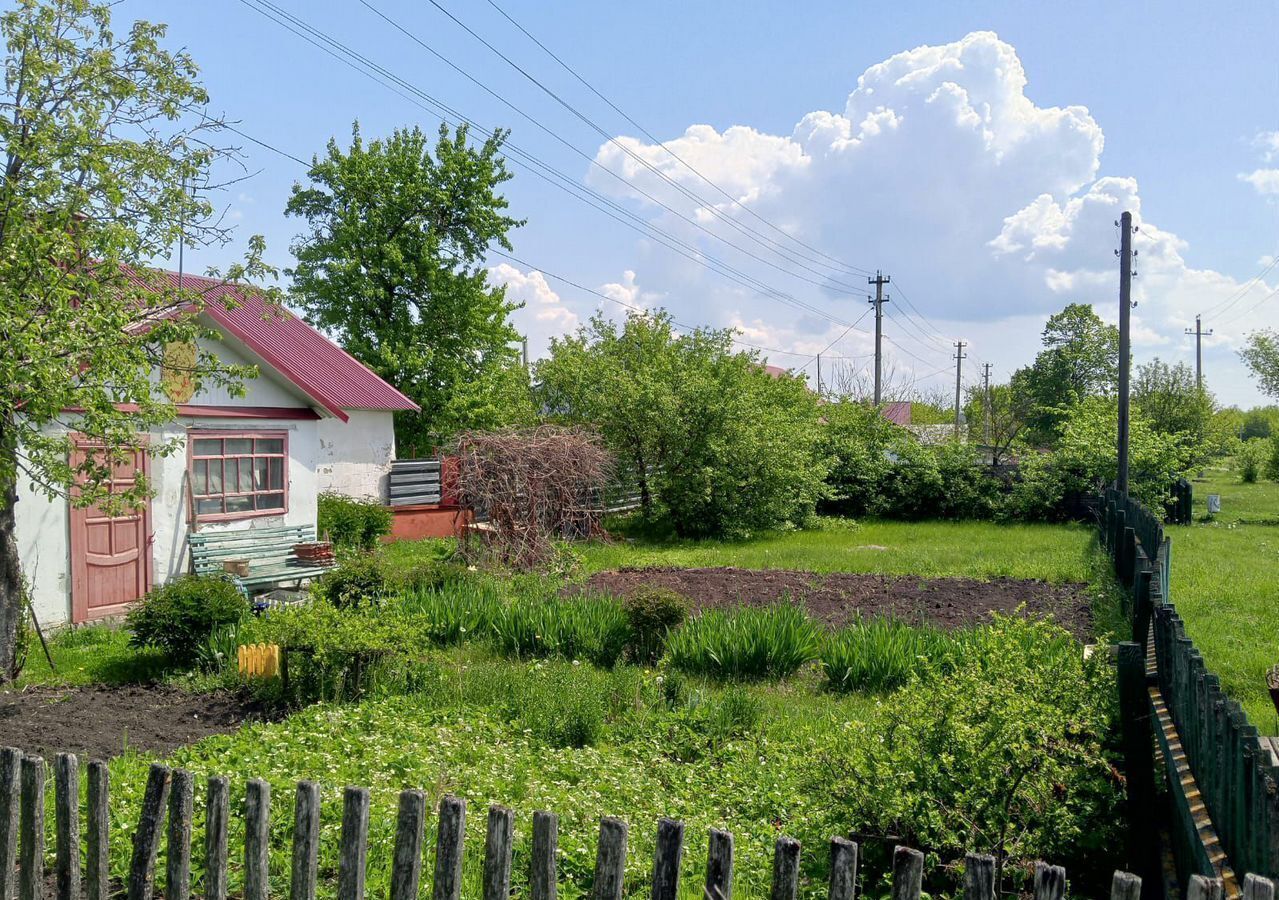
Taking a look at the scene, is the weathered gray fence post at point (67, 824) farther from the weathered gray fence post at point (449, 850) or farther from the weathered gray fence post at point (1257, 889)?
the weathered gray fence post at point (1257, 889)

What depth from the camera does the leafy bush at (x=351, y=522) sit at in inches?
683

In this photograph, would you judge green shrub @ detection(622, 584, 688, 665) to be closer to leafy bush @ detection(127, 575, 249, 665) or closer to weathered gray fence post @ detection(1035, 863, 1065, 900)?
leafy bush @ detection(127, 575, 249, 665)

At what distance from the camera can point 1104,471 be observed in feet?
76.0

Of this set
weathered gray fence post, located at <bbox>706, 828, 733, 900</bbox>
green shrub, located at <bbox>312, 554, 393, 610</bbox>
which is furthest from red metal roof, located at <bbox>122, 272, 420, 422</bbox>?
weathered gray fence post, located at <bbox>706, 828, 733, 900</bbox>

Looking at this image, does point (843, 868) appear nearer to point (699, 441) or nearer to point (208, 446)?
point (208, 446)

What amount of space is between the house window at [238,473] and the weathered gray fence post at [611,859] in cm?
1193

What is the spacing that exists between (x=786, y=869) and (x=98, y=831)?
246 cm

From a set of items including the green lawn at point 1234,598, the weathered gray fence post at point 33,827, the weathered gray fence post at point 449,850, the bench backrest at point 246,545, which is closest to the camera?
the weathered gray fence post at point 449,850

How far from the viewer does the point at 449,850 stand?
9.26ft

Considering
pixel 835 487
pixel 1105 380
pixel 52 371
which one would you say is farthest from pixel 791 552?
pixel 1105 380

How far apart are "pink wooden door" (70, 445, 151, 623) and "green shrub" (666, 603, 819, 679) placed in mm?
6801

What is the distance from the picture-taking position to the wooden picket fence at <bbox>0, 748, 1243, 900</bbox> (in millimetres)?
2467

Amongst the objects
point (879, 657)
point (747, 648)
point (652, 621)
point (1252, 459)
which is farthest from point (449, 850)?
point (1252, 459)

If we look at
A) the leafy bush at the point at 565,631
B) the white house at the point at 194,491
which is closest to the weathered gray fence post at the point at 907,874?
the leafy bush at the point at 565,631
